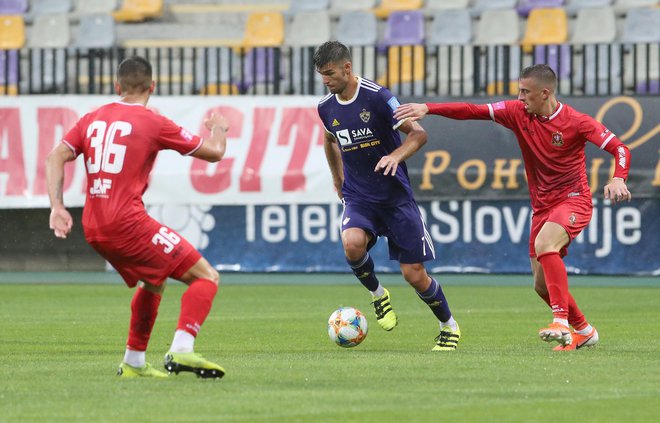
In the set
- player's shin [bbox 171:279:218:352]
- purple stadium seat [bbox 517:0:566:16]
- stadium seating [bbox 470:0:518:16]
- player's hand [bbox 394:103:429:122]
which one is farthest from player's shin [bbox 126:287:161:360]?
purple stadium seat [bbox 517:0:566:16]

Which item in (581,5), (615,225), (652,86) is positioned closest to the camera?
(615,225)

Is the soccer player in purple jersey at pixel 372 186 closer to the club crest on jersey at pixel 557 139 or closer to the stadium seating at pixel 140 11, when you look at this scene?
the club crest on jersey at pixel 557 139

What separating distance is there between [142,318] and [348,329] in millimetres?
2407

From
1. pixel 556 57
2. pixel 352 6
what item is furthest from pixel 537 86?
pixel 352 6

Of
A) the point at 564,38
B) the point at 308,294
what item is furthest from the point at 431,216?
the point at 564,38

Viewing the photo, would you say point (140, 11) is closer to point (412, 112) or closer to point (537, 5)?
point (537, 5)

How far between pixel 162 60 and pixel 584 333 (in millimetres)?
16087

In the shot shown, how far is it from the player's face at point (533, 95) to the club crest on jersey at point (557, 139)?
21cm

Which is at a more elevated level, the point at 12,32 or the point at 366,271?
the point at 12,32

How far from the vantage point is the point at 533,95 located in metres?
10.5

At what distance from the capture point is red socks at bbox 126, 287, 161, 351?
330 inches

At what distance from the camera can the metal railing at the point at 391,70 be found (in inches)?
804

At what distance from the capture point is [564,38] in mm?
24047

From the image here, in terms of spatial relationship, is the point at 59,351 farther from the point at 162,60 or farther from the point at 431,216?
the point at 162,60
